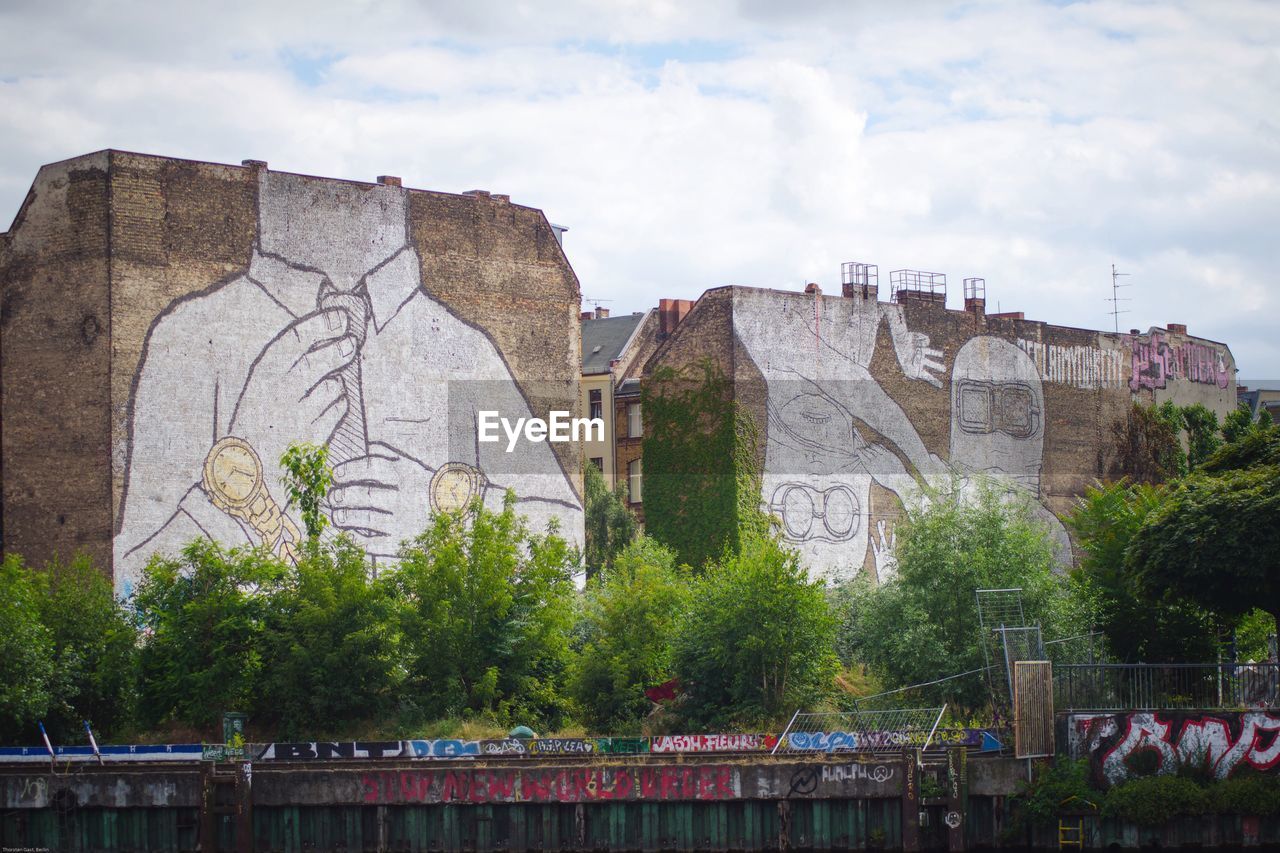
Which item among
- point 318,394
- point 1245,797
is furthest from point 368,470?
point 1245,797

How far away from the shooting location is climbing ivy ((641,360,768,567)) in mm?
61125

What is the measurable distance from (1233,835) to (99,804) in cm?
2401

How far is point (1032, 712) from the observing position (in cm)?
3662

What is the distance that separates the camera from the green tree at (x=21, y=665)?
40.7 meters

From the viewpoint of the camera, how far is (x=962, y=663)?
145ft

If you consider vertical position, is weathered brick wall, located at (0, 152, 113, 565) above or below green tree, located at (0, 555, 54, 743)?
above

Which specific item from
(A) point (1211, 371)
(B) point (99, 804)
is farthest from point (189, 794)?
(A) point (1211, 371)

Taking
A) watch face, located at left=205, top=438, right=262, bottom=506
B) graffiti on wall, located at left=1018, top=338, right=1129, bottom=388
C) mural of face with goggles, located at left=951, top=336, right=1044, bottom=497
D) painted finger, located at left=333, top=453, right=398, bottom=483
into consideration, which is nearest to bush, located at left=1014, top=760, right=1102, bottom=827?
painted finger, located at left=333, top=453, right=398, bottom=483

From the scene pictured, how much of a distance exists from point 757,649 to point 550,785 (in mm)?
8900

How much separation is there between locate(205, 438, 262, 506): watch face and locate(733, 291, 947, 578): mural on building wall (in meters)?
19.3

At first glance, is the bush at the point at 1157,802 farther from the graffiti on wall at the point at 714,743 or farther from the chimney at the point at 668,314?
the chimney at the point at 668,314

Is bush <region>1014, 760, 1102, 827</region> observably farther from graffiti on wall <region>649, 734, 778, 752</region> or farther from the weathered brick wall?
the weathered brick wall

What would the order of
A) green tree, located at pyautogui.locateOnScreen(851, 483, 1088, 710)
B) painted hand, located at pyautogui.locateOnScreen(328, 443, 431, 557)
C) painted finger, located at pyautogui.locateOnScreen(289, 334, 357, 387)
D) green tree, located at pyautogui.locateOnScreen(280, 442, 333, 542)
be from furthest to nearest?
painted hand, located at pyautogui.locateOnScreen(328, 443, 431, 557), painted finger, located at pyautogui.locateOnScreen(289, 334, 357, 387), green tree, located at pyautogui.locateOnScreen(280, 442, 333, 542), green tree, located at pyautogui.locateOnScreen(851, 483, 1088, 710)

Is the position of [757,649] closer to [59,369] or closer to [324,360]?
[324,360]
